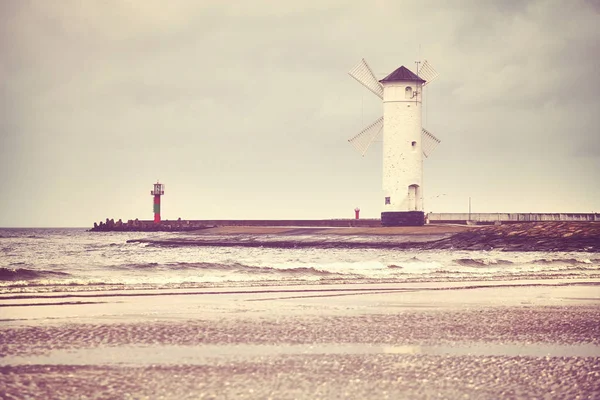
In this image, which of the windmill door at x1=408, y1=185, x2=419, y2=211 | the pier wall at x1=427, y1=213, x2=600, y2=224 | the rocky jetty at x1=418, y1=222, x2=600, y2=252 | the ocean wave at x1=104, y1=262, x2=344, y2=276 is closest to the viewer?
the ocean wave at x1=104, y1=262, x2=344, y2=276

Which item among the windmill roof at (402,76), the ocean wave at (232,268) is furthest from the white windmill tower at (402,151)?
the ocean wave at (232,268)

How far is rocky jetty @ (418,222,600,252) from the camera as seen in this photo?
A: 38844 mm

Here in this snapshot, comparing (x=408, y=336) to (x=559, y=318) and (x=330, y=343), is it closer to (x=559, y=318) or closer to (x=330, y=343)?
(x=330, y=343)

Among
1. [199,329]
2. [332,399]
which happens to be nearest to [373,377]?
[332,399]

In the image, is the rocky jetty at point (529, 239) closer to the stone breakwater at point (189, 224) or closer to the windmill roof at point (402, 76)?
the windmill roof at point (402, 76)

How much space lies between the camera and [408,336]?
721cm

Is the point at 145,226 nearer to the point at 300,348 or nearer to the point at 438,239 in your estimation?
the point at 438,239

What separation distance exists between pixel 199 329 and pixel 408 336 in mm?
1918

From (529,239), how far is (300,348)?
3694cm

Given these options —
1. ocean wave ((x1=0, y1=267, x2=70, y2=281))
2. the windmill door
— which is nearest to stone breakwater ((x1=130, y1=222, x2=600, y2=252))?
the windmill door

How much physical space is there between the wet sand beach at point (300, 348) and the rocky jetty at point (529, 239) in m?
28.9

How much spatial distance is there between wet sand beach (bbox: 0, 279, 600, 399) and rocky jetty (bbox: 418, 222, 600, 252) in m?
28.9

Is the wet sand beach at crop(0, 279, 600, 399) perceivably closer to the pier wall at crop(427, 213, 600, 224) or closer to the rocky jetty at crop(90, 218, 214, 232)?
the pier wall at crop(427, 213, 600, 224)

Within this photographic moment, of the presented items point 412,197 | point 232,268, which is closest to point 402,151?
point 412,197
